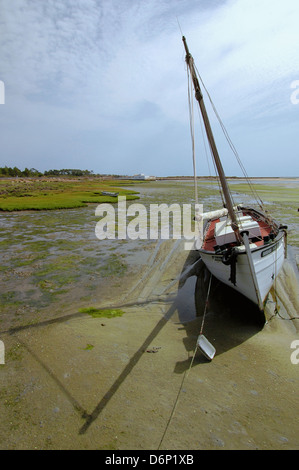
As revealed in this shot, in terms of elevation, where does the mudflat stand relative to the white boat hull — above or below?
below

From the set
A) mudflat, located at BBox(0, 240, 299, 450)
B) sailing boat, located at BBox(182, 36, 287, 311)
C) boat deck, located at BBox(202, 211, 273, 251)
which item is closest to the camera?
mudflat, located at BBox(0, 240, 299, 450)

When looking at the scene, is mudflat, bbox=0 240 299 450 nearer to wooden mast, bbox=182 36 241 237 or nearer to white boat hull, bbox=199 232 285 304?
white boat hull, bbox=199 232 285 304

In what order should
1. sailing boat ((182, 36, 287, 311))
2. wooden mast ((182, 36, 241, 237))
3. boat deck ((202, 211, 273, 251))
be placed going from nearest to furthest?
sailing boat ((182, 36, 287, 311)), wooden mast ((182, 36, 241, 237)), boat deck ((202, 211, 273, 251))

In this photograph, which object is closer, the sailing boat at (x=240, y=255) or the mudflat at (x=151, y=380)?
the mudflat at (x=151, y=380)

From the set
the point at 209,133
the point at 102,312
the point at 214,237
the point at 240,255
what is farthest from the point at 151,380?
the point at 214,237

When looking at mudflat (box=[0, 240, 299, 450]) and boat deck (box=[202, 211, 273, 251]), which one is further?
boat deck (box=[202, 211, 273, 251])

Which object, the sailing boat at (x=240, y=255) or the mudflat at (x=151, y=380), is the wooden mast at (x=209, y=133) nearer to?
the sailing boat at (x=240, y=255)

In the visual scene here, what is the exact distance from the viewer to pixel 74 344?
7812mm

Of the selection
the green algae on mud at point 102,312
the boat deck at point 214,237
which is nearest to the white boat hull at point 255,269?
the boat deck at point 214,237

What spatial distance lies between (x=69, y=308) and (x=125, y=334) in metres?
2.85

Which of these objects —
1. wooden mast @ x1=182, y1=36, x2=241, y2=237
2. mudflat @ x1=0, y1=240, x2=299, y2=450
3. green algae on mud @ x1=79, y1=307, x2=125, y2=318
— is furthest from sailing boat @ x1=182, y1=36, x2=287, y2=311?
green algae on mud @ x1=79, y1=307, x2=125, y2=318

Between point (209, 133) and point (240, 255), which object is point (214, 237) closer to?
point (240, 255)

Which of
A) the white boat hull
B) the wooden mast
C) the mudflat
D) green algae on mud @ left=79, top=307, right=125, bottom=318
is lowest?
the mudflat
